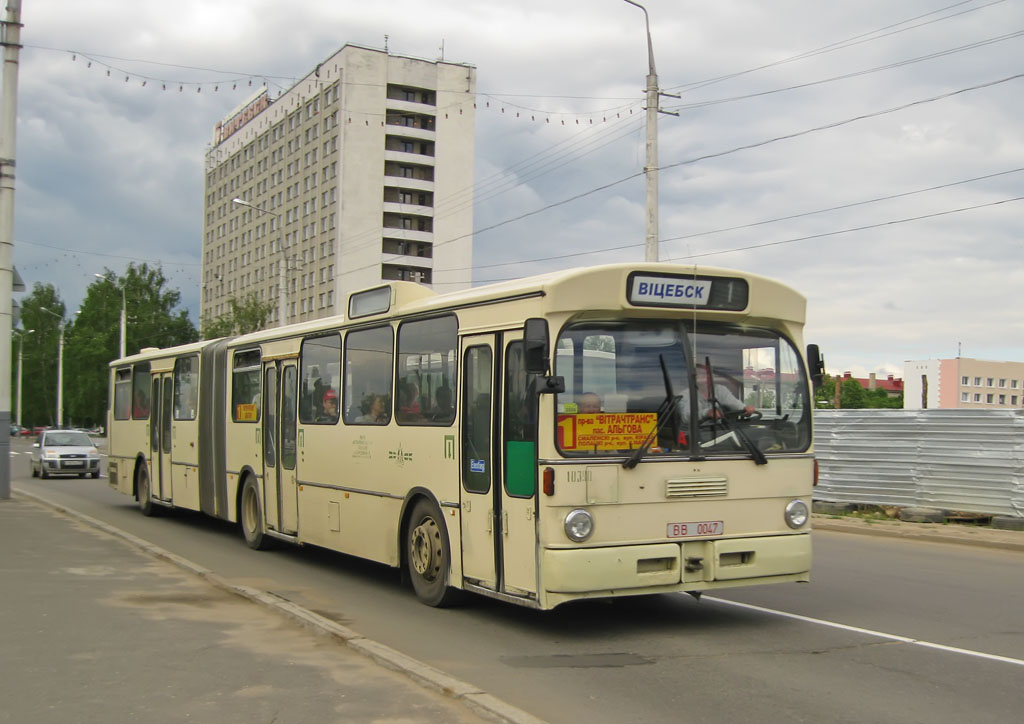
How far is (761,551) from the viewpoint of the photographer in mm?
8641

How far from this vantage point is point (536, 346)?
7801 mm

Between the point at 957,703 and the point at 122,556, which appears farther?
the point at 122,556

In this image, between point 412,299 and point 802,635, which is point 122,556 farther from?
point 802,635

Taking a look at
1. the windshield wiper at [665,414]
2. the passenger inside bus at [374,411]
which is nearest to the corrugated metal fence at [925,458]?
the passenger inside bus at [374,411]

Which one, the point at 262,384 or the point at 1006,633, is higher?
the point at 262,384

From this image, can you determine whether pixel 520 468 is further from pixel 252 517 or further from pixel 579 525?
pixel 252 517

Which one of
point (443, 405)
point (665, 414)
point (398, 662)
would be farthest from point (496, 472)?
point (398, 662)

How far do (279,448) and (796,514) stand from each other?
24.2 ft

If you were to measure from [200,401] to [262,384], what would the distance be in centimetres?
311

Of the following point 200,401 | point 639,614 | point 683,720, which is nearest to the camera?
point 683,720

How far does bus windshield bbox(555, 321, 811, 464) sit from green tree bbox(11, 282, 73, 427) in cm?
10208

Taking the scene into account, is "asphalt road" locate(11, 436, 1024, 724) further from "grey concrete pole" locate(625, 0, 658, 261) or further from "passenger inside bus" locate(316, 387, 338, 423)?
"grey concrete pole" locate(625, 0, 658, 261)

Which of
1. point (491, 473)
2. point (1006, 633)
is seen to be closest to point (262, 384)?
point (491, 473)

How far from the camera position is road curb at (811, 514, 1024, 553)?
15.1 m
